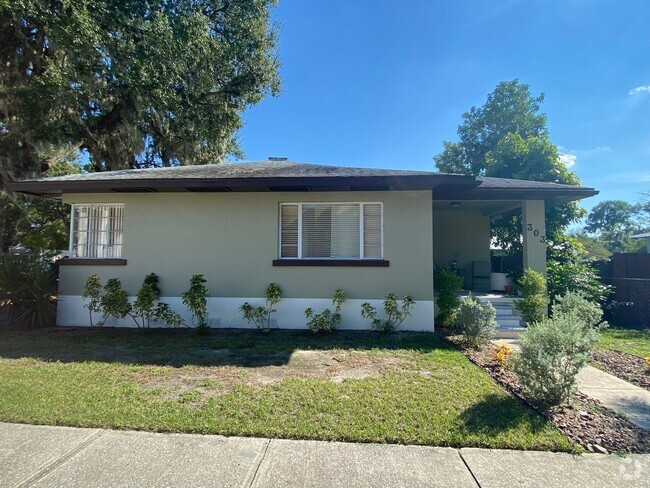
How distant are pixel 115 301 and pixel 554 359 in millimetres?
7807

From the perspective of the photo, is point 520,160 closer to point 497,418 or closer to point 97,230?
point 497,418

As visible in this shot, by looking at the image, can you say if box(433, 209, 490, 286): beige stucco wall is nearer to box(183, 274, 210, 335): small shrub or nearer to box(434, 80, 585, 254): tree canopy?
box(434, 80, 585, 254): tree canopy

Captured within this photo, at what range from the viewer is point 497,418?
340 cm

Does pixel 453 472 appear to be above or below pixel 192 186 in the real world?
below

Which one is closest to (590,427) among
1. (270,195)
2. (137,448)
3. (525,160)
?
(137,448)

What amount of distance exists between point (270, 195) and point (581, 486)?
6735mm

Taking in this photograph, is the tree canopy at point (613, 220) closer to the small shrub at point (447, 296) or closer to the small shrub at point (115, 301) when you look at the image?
the small shrub at point (447, 296)

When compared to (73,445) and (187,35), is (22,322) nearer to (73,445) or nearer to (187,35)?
(73,445)

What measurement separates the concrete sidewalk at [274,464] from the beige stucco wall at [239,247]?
462 centimetres

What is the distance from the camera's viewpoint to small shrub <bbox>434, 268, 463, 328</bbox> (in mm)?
7539

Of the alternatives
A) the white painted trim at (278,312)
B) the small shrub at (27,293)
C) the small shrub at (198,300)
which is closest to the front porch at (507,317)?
the white painted trim at (278,312)

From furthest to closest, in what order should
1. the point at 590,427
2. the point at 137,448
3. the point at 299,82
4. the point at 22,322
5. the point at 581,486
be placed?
the point at 299,82
the point at 22,322
the point at 590,427
the point at 137,448
the point at 581,486

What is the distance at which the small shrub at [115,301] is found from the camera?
7.23 m

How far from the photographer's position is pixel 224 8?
503 inches
